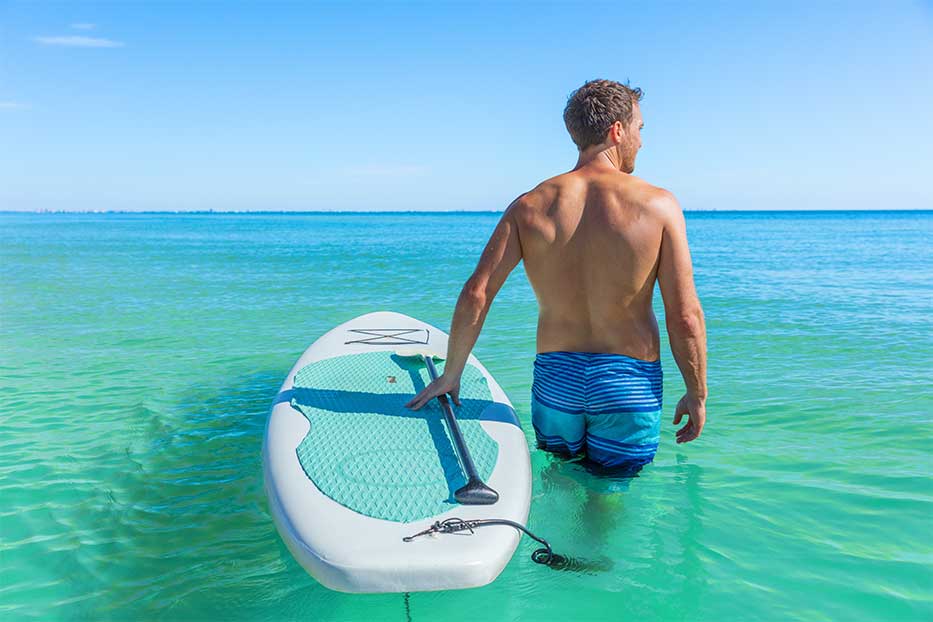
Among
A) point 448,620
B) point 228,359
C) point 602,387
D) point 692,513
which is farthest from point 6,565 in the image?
point 228,359

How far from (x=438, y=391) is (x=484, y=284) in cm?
75

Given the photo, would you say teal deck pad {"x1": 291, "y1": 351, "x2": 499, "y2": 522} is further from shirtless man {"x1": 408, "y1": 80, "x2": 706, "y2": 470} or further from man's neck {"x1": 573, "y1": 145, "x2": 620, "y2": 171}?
man's neck {"x1": 573, "y1": 145, "x2": 620, "y2": 171}

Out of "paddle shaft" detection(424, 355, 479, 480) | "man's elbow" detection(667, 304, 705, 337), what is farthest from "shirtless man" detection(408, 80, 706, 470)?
"paddle shaft" detection(424, 355, 479, 480)

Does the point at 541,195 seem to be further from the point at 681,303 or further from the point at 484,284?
the point at 681,303

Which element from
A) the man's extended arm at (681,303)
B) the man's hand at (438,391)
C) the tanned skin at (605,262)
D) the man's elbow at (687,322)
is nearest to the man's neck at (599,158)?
the tanned skin at (605,262)

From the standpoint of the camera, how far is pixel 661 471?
14.7 ft

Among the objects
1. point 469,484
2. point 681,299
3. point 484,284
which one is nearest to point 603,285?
point 681,299

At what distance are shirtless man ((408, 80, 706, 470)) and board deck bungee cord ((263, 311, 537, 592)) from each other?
48cm

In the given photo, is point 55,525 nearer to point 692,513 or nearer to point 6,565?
point 6,565

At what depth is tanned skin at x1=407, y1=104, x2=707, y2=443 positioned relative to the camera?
2.68 meters

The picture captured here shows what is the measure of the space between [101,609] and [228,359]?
16.4 ft

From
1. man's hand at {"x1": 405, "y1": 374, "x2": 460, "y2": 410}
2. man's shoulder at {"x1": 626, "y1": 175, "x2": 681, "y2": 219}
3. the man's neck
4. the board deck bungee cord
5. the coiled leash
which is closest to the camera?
the board deck bungee cord

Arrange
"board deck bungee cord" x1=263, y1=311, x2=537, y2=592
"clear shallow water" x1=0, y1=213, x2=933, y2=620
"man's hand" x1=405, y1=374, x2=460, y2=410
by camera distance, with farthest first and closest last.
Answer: "man's hand" x1=405, y1=374, x2=460, y2=410 → "clear shallow water" x1=0, y1=213, x2=933, y2=620 → "board deck bungee cord" x1=263, y1=311, x2=537, y2=592

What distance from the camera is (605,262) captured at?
108 inches
